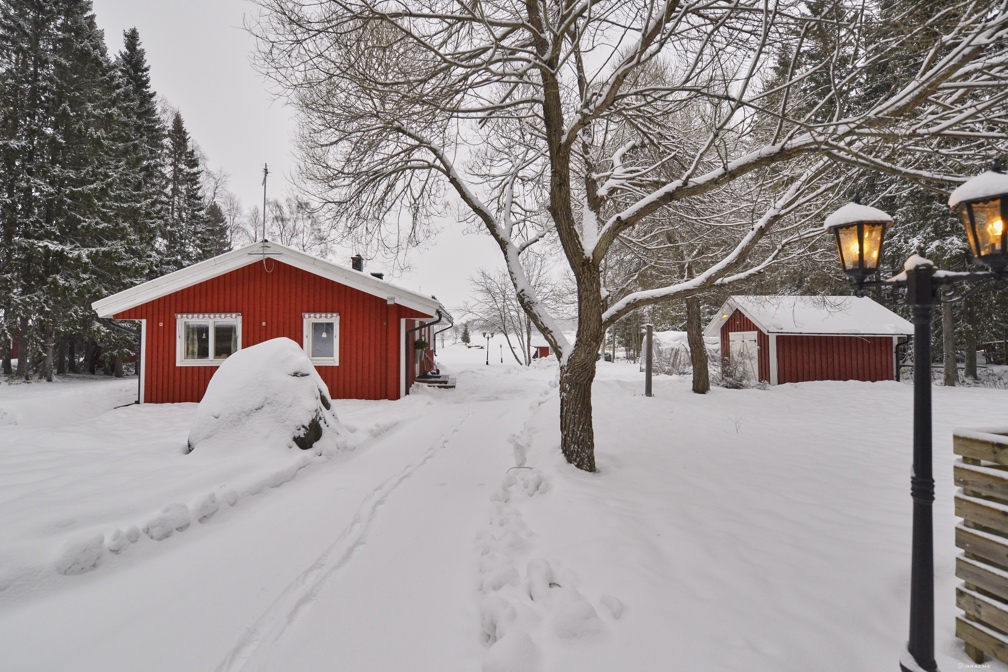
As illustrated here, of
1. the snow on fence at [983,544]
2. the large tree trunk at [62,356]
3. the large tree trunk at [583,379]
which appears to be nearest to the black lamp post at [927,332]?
the snow on fence at [983,544]

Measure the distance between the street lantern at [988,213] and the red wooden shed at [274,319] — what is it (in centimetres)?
1060

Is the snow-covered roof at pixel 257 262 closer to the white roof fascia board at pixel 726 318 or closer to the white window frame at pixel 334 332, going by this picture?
the white window frame at pixel 334 332

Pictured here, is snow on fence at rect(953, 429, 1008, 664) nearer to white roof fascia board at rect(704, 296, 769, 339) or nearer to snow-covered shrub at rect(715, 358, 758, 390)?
snow-covered shrub at rect(715, 358, 758, 390)

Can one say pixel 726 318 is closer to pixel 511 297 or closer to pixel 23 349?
pixel 511 297

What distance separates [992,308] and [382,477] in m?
22.2

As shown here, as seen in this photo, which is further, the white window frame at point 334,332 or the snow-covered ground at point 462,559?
the white window frame at point 334,332

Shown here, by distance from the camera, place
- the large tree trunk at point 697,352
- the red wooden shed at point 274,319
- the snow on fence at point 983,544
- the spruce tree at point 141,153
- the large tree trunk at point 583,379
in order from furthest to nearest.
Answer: the spruce tree at point 141,153, the large tree trunk at point 697,352, the red wooden shed at point 274,319, the large tree trunk at point 583,379, the snow on fence at point 983,544

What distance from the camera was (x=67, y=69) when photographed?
15.7 meters

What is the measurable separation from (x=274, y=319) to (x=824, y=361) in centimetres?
1905

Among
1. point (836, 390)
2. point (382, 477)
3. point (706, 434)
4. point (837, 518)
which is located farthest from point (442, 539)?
point (836, 390)

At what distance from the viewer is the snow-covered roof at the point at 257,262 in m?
11.6

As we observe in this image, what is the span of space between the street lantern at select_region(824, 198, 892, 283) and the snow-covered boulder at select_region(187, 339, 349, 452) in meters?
6.41

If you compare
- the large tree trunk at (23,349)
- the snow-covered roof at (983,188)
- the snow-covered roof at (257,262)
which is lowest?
the large tree trunk at (23,349)

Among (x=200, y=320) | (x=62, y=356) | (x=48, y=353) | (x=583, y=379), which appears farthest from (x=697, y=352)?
(x=62, y=356)
